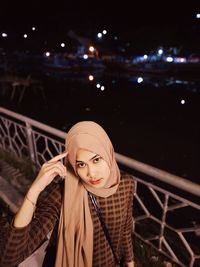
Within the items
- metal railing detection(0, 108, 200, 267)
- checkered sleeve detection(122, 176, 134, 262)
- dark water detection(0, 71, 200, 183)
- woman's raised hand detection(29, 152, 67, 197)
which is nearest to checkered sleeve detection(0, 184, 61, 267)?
woman's raised hand detection(29, 152, 67, 197)

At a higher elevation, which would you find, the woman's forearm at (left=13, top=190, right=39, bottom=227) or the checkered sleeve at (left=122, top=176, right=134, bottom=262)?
the woman's forearm at (left=13, top=190, right=39, bottom=227)

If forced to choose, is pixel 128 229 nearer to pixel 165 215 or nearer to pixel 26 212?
pixel 26 212

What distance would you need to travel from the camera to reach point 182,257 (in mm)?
3434

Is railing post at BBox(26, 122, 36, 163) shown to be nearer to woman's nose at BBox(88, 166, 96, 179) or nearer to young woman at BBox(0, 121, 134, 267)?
young woman at BBox(0, 121, 134, 267)

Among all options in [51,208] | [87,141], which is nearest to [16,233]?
[51,208]

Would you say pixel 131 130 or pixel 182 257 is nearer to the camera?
pixel 182 257

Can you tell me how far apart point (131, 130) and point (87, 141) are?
7.68 m

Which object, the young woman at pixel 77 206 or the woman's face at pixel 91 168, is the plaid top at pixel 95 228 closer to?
the young woman at pixel 77 206

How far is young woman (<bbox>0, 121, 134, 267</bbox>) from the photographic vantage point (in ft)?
5.13

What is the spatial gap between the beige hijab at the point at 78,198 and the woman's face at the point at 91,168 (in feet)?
0.10

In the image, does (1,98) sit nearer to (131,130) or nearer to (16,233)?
(131,130)

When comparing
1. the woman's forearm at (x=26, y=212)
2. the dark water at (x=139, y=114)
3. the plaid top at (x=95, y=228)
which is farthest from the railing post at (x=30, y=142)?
the woman's forearm at (x=26, y=212)

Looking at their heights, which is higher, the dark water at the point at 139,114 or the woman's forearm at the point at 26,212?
the woman's forearm at the point at 26,212

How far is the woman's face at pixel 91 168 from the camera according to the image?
1673mm
